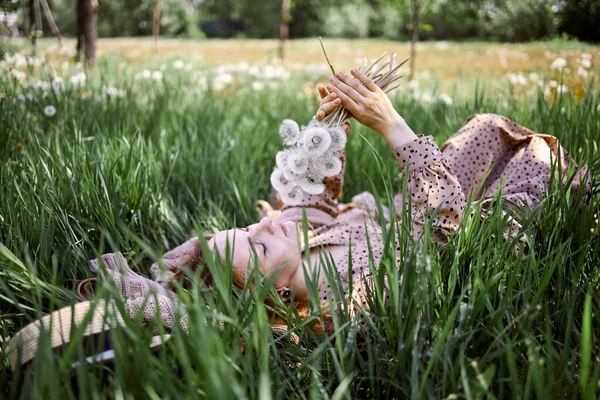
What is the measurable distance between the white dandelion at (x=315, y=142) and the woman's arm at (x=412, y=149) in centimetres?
18

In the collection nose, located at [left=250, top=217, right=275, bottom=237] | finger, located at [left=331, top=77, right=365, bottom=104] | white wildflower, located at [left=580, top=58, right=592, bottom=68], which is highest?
white wildflower, located at [left=580, top=58, right=592, bottom=68]

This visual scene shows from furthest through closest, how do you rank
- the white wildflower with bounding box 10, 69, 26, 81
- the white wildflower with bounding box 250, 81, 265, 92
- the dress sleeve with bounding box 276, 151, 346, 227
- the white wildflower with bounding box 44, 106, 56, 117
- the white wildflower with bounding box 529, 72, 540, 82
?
the white wildflower with bounding box 250, 81, 265, 92
the white wildflower with bounding box 529, 72, 540, 82
the white wildflower with bounding box 10, 69, 26, 81
the white wildflower with bounding box 44, 106, 56, 117
the dress sleeve with bounding box 276, 151, 346, 227

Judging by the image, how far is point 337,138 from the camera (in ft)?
3.72

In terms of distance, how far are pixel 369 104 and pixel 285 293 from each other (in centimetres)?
52

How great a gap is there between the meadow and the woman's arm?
0.29ft

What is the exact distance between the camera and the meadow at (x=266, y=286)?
0.71 metres

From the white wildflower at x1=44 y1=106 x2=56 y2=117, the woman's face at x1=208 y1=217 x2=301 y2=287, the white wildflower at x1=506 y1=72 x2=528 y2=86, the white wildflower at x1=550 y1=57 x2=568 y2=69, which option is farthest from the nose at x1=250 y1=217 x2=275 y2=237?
the white wildflower at x1=506 y1=72 x2=528 y2=86

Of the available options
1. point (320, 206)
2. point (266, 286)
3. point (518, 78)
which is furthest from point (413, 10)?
point (266, 286)

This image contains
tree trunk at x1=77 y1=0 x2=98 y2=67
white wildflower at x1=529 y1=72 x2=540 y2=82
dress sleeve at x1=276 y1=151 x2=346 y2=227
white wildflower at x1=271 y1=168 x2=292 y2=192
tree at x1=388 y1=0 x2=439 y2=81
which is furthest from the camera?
tree trunk at x1=77 y1=0 x2=98 y2=67

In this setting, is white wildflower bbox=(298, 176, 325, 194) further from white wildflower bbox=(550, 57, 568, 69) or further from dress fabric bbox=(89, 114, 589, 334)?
white wildflower bbox=(550, 57, 568, 69)

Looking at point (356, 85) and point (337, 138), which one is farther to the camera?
point (356, 85)

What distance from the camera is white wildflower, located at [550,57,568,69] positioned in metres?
2.50

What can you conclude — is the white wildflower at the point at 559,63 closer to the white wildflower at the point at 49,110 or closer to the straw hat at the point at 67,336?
the white wildflower at the point at 49,110

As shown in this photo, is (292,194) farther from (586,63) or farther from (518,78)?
(518,78)
